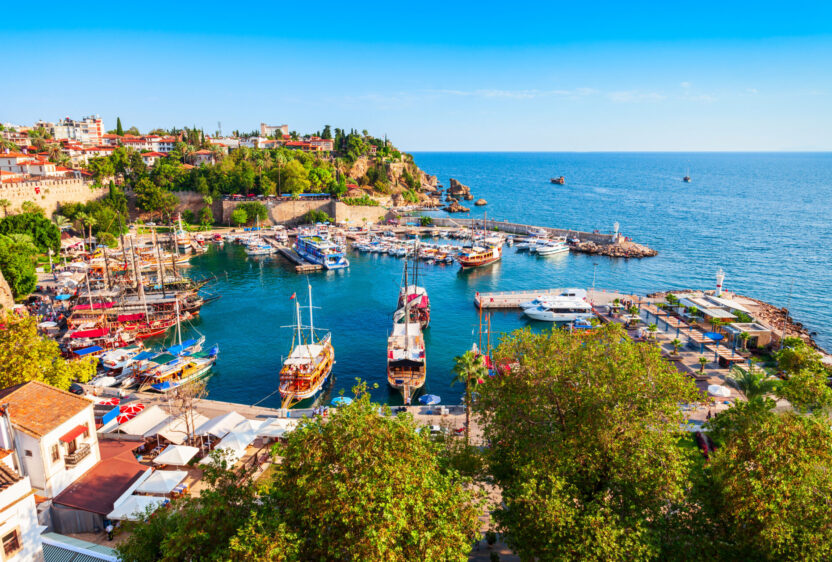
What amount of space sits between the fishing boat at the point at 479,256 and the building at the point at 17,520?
62579mm

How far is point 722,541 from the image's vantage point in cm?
1438

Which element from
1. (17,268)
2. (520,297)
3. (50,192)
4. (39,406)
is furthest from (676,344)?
(50,192)

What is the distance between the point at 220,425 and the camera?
27266mm

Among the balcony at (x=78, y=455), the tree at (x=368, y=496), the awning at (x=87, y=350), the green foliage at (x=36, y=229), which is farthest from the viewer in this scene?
the green foliage at (x=36, y=229)

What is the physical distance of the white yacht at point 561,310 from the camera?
5119 centimetres

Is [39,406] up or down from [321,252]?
up

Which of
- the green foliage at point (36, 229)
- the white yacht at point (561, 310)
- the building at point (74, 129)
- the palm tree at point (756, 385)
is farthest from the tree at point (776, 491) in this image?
the building at point (74, 129)

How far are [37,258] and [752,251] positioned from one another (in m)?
112

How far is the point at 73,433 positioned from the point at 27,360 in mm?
8251

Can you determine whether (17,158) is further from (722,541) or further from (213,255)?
(722,541)

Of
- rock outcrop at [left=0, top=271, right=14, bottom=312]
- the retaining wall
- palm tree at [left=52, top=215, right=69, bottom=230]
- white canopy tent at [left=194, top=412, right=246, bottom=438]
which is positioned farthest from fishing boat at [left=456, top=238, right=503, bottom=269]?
palm tree at [left=52, top=215, right=69, bottom=230]

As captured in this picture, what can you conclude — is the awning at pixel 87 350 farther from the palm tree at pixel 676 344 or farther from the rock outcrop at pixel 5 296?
the palm tree at pixel 676 344

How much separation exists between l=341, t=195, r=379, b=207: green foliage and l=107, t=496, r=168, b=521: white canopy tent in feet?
288

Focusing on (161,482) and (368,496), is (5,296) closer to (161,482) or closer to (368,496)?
(161,482)
